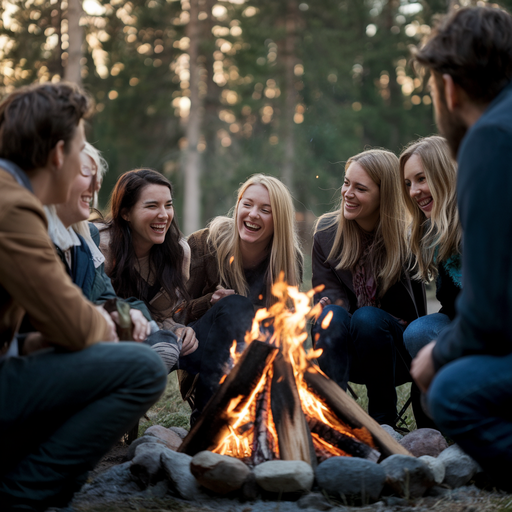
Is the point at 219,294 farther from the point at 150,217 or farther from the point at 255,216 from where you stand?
the point at 150,217

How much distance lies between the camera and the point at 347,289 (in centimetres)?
446

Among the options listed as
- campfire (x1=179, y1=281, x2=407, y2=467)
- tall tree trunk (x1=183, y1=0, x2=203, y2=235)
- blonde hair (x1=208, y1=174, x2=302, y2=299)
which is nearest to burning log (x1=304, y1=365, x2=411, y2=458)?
campfire (x1=179, y1=281, x2=407, y2=467)

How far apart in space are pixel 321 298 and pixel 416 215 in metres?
0.93

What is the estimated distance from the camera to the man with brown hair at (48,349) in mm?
2033

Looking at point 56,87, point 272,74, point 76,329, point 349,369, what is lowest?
point 349,369

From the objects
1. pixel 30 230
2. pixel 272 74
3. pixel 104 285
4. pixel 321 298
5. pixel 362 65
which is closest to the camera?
pixel 30 230

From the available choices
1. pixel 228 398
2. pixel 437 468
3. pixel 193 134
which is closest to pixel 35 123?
pixel 228 398

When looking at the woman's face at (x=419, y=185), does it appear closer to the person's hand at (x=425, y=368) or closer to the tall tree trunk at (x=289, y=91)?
the person's hand at (x=425, y=368)

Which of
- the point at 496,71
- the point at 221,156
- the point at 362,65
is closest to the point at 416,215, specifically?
the point at 496,71

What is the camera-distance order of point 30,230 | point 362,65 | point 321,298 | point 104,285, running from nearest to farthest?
point 30,230
point 104,285
point 321,298
point 362,65

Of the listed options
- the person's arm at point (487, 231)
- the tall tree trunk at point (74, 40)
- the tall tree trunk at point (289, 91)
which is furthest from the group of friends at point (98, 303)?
the tall tree trunk at point (289, 91)

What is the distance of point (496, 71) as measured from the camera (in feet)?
6.70

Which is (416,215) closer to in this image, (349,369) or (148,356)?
(349,369)

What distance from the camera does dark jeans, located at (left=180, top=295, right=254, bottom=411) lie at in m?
3.75
